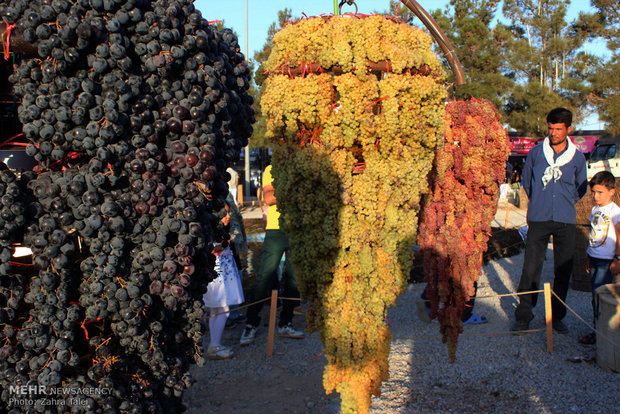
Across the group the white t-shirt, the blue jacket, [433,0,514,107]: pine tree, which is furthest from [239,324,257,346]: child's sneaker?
[433,0,514,107]: pine tree

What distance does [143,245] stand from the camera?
1.38 m

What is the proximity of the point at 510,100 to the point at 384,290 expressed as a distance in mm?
23519

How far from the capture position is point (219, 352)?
4.32 m

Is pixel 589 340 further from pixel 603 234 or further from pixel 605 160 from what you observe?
pixel 605 160

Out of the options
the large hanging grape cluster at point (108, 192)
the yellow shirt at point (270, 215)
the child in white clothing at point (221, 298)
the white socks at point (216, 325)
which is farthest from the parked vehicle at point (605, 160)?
the large hanging grape cluster at point (108, 192)

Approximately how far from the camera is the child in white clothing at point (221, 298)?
432 cm

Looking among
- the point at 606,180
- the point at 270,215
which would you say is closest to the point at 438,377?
the point at 270,215

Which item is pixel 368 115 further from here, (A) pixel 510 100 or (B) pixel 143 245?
(A) pixel 510 100

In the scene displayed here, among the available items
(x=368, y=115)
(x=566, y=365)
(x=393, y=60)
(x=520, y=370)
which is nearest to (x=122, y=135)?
(x=368, y=115)

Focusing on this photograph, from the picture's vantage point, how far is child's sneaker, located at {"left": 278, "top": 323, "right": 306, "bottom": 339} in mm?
4742

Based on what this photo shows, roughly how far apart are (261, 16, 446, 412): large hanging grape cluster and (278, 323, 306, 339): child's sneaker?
2.22 m

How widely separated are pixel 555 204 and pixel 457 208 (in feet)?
4.82

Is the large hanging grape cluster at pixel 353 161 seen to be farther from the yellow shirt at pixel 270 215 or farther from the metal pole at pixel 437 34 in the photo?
the yellow shirt at pixel 270 215

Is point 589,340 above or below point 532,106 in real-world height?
below
